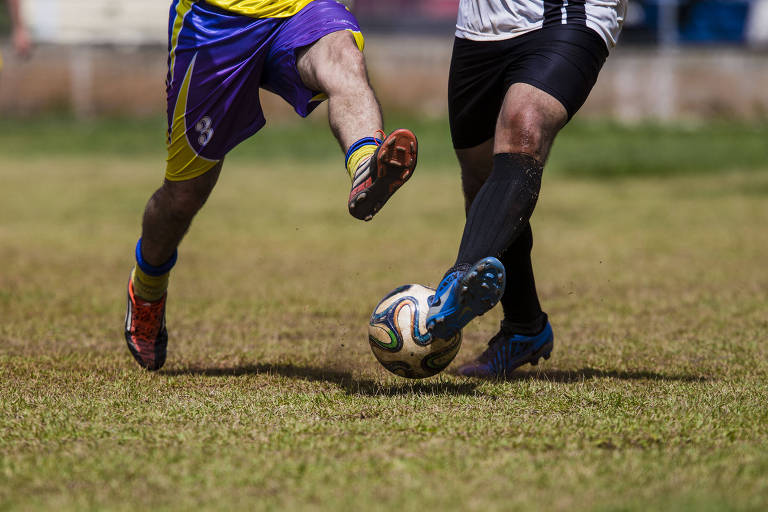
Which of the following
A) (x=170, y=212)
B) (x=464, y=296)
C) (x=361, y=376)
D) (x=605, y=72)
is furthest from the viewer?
(x=605, y=72)

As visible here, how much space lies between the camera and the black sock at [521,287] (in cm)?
454

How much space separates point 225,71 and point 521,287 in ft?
5.07

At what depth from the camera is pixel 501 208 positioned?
370cm

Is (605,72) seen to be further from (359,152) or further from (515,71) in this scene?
(359,152)

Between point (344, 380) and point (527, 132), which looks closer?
point (527, 132)

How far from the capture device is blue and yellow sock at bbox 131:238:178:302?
4.79 metres

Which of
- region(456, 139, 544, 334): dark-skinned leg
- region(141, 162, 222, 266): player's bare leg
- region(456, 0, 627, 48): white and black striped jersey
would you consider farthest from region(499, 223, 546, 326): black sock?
region(141, 162, 222, 266): player's bare leg

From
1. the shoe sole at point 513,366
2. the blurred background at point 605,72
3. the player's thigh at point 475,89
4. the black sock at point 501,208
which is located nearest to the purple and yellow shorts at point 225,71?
the player's thigh at point 475,89

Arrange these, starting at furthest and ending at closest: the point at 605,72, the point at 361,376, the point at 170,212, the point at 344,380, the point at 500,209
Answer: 1. the point at 605,72
2. the point at 170,212
3. the point at 361,376
4. the point at 344,380
5. the point at 500,209

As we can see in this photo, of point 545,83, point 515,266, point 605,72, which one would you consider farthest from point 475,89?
point 605,72

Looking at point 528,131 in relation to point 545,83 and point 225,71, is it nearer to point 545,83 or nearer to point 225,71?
point 545,83

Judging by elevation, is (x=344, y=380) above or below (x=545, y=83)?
below

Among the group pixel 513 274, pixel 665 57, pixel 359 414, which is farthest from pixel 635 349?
pixel 665 57

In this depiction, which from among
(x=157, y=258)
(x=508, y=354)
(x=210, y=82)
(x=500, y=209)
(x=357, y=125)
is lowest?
(x=508, y=354)
